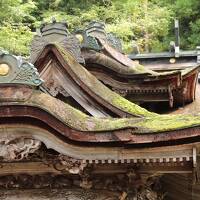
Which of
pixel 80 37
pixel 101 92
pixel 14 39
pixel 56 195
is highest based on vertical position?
pixel 14 39

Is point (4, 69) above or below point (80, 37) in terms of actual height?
below

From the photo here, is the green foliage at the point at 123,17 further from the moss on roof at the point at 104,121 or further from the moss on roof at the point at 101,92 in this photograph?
the moss on roof at the point at 104,121

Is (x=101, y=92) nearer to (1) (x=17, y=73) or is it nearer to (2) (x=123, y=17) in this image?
(1) (x=17, y=73)

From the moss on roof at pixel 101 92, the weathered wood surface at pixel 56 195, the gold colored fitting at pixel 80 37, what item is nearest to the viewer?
the weathered wood surface at pixel 56 195

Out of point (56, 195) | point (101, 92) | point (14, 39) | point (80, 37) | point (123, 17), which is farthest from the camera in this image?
point (123, 17)

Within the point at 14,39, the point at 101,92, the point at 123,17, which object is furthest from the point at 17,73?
the point at 123,17

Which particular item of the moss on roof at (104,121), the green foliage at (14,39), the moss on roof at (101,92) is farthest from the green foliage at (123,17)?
the moss on roof at (104,121)

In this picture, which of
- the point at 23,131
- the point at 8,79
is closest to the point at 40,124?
the point at 23,131

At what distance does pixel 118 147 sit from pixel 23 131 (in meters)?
0.94

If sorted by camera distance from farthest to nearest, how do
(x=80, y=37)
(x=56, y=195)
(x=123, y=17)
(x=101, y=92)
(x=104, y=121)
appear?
(x=123, y=17) → (x=80, y=37) → (x=101, y=92) → (x=56, y=195) → (x=104, y=121)

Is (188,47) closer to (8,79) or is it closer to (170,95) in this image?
(170,95)

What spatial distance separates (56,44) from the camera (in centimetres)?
624

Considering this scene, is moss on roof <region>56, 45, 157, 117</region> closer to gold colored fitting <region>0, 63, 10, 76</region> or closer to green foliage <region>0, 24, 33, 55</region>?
gold colored fitting <region>0, 63, 10, 76</region>

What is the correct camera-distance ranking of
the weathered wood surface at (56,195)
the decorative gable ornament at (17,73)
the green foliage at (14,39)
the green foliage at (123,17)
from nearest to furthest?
the decorative gable ornament at (17,73) → the weathered wood surface at (56,195) → the green foliage at (14,39) → the green foliage at (123,17)
